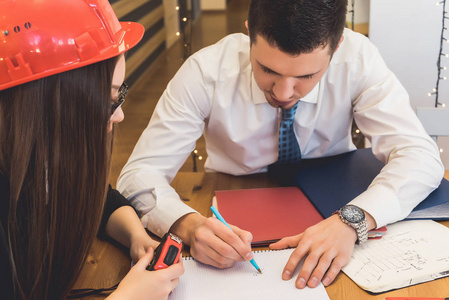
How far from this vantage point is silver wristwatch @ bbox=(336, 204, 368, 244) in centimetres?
106

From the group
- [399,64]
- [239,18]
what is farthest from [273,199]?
[239,18]

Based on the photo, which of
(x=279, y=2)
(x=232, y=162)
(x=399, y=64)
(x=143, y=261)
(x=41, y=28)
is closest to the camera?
(x=41, y=28)

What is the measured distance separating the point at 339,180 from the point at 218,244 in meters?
0.47

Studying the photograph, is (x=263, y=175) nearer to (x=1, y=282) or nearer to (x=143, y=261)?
(x=143, y=261)

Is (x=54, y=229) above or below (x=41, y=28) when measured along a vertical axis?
below

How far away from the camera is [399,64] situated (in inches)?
88.8

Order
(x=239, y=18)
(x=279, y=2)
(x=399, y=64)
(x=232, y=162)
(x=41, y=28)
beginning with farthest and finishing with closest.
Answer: (x=239, y=18) → (x=399, y=64) → (x=232, y=162) → (x=279, y=2) → (x=41, y=28)

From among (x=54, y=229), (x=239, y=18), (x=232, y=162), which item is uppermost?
(x=54, y=229)

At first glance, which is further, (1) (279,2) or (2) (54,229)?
(1) (279,2)

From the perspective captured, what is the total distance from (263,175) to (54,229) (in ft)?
2.45

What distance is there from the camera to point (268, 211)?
120cm

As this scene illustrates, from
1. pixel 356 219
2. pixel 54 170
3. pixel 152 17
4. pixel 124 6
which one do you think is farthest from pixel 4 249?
pixel 152 17

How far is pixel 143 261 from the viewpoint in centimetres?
91

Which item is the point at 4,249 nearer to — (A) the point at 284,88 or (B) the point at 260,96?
(A) the point at 284,88
